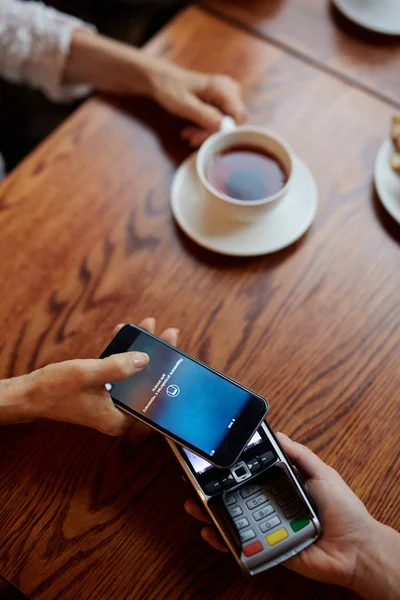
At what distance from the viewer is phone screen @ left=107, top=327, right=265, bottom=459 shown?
662 mm

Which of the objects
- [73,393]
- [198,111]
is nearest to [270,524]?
[73,393]

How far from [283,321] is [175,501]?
0.29 metres

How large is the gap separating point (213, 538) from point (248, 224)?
45 centimetres

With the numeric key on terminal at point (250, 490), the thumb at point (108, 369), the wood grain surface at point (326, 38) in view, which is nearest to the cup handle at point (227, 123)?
the wood grain surface at point (326, 38)

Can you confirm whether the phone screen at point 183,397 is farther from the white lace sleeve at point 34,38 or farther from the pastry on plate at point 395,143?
the white lace sleeve at point 34,38

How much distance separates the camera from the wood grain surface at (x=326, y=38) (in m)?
1.01

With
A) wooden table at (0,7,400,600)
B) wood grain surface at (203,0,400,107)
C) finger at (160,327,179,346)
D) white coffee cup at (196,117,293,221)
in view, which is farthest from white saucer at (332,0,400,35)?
finger at (160,327,179,346)

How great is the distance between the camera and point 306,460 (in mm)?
674

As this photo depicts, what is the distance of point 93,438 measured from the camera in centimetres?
73

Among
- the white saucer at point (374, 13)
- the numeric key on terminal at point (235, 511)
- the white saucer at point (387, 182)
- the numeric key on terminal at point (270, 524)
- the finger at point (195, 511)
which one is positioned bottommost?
the finger at point (195, 511)

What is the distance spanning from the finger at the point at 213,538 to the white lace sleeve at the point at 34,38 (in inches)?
33.6

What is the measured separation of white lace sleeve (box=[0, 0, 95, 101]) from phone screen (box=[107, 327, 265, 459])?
24.5 inches

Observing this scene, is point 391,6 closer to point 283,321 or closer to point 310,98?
point 310,98

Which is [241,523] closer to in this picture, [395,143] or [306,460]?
[306,460]
